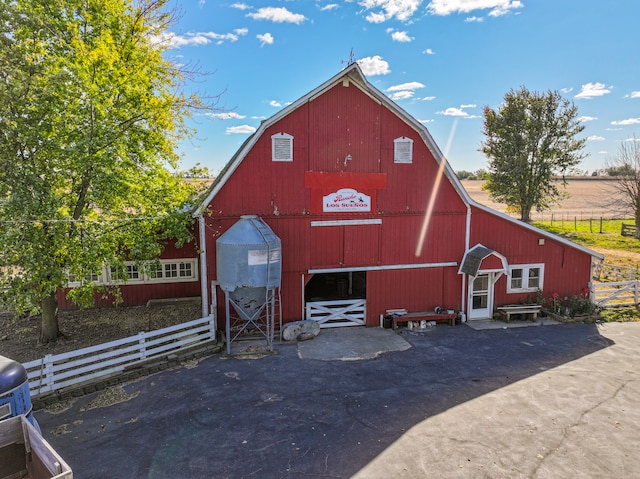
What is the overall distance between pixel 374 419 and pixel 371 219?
7.33m

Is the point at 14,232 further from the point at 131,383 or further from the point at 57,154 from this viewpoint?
the point at 131,383

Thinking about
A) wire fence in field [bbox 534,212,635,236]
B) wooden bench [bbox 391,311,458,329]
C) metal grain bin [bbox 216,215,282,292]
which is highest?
metal grain bin [bbox 216,215,282,292]

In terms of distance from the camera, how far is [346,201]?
14.0m

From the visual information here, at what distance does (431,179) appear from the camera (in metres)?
14.6

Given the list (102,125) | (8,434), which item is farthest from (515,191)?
(8,434)

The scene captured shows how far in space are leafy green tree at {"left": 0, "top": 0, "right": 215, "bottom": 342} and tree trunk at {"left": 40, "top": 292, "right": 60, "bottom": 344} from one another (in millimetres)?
31

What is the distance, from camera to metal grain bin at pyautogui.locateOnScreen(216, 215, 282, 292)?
11.9 metres

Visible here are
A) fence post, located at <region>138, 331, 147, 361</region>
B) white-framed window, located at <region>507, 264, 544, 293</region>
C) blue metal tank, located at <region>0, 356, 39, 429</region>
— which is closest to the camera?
blue metal tank, located at <region>0, 356, 39, 429</region>

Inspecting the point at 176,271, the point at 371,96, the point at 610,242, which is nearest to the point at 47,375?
the point at 176,271

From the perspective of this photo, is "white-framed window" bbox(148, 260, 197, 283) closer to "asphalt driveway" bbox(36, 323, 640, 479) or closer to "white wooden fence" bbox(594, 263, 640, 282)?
"asphalt driveway" bbox(36, 323, 640, 479)

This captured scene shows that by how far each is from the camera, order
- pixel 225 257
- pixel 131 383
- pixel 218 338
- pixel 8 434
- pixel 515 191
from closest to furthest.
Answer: pixel 8 434 < pixel 131 383 < pixel 225 257 < pixel 218 338 < pixel 515 191

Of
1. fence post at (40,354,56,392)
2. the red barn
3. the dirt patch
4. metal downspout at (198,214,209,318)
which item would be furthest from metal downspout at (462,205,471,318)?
fence post at (40,354,56,392)

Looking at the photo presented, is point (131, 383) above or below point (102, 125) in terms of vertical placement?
below

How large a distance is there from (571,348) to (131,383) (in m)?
12.6
